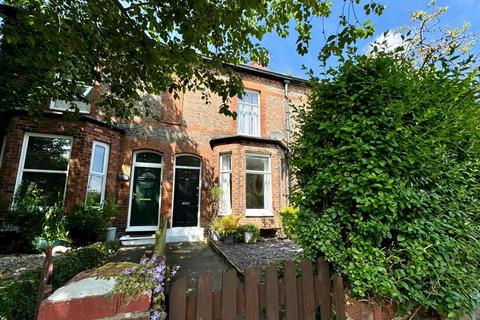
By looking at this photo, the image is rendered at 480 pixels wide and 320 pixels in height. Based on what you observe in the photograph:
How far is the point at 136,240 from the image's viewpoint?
7.66 m

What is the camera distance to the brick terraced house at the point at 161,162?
6.91 meters

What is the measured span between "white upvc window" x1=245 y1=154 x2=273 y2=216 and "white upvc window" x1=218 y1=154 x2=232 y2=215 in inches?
25.5

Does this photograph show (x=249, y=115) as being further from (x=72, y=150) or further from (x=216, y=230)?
(x=72, y=150)

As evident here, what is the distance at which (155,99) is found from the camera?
914cm

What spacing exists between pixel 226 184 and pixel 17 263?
19.9 feet

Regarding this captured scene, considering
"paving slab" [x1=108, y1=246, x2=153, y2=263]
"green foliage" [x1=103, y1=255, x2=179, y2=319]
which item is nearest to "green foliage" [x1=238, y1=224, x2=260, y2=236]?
"paving slab" [x1=108, y1=246, x2=153, y2=263]

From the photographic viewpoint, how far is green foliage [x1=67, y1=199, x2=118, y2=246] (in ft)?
20.9

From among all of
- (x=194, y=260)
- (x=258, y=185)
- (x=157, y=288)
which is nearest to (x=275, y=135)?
(x=258, y=185)

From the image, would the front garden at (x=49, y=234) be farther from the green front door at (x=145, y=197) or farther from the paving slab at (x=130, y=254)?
the green front door at (x=145, y=197)

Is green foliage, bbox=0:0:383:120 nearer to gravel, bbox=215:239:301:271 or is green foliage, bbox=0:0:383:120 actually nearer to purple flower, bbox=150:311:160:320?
purple flower, bbox=150:311:160:320

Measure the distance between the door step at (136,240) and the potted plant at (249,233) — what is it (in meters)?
3.08

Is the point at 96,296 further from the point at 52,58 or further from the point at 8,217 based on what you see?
the point at 8,217

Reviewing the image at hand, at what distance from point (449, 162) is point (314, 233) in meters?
1.42

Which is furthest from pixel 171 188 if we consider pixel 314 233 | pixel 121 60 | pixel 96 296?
pixel 96 296
